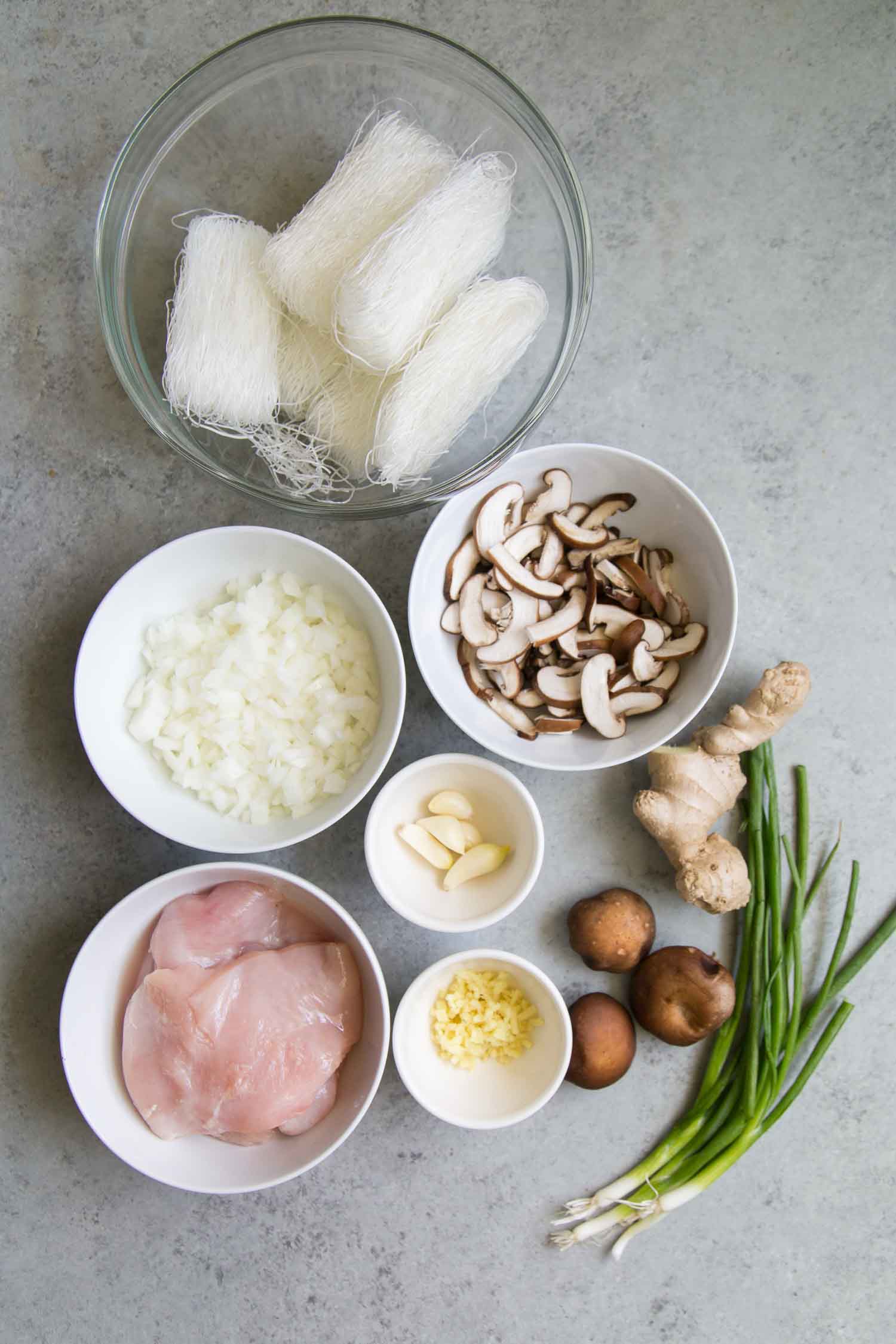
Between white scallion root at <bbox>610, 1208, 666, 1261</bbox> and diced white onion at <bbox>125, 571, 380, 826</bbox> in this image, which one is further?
white scallion root at <bbox>610, 1208, 666, 1261</bbox>

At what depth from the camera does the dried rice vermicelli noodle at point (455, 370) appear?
1.27 m

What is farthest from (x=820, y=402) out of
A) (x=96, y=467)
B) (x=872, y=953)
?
(x=96, y=467)

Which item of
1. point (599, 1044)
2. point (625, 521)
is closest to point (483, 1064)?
point (599, 1044)

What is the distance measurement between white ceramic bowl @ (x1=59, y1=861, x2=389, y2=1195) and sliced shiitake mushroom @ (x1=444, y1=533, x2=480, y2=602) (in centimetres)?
52

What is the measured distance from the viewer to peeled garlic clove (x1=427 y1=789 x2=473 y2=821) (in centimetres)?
152

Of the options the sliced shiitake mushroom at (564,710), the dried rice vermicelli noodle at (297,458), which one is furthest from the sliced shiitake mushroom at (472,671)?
the dried rice vermicelli noodle at (297,458)

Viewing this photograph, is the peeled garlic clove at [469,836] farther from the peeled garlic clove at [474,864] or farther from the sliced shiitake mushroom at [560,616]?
the sliced shiitake mushroom at [560,616]

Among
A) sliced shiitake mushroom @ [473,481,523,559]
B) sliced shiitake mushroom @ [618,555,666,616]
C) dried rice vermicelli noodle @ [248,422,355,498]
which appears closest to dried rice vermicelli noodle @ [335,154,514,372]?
dried rice vermicelli noodle @ [248,422,355,498]

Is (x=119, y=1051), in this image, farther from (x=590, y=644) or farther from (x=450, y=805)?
(x=590, y=644)

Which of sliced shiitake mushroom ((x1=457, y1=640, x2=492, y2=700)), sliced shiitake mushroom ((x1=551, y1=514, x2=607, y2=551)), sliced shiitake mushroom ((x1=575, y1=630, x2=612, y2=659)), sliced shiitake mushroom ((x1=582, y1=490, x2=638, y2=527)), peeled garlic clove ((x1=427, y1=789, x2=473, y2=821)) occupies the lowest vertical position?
peeled garlic clove ((x1=427, y1=789, x2=473, y2=821))

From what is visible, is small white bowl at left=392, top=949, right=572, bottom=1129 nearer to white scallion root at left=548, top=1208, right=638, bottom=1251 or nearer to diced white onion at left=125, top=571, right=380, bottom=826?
white scallion root at left=548, top=1208, right=638, bottom=1251

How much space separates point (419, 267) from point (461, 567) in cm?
45

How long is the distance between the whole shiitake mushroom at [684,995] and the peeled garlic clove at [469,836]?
0.37 metres

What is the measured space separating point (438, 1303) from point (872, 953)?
97 cm
